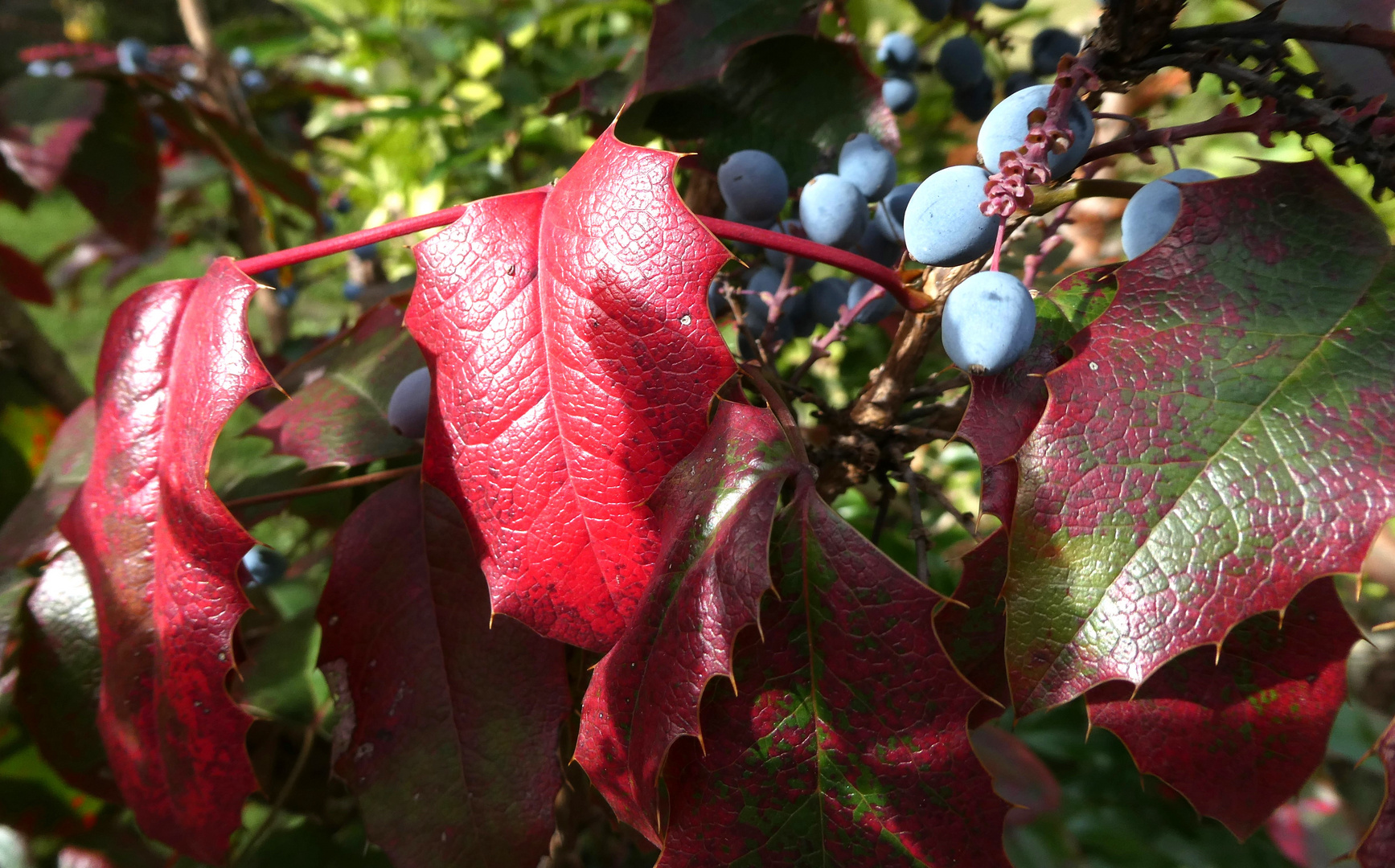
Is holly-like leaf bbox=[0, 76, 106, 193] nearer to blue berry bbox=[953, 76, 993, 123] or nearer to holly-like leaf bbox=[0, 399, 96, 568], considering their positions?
holly-like leaf bbox=[0, 399, 96, 568]

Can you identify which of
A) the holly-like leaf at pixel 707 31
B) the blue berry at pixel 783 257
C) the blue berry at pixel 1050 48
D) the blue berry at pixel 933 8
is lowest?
the blue berry at pixel 783 257

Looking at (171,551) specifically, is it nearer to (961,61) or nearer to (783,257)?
(783,257)

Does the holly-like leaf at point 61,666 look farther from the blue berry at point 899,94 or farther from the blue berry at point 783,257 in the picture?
the blue berry at point 899,94

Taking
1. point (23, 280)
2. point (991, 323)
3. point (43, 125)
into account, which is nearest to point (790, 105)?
point (991, 323)

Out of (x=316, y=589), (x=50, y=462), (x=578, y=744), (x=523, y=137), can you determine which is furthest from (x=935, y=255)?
(x=523, y=137)

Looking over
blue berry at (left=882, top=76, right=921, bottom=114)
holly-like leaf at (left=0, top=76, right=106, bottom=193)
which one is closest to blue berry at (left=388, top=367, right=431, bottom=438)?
blue berry at (left=882, top=76, right=921, bottom=114)

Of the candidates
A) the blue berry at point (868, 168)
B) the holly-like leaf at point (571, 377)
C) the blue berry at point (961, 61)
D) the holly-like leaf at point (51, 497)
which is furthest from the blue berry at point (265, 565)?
the blue berry at point (961, 61)

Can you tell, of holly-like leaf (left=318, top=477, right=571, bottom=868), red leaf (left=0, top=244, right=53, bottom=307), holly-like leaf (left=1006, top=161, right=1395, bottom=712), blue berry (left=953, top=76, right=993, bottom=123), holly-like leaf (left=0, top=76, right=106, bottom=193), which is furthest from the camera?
red leaf (left=0, top=244, right=53, bottom=307)
